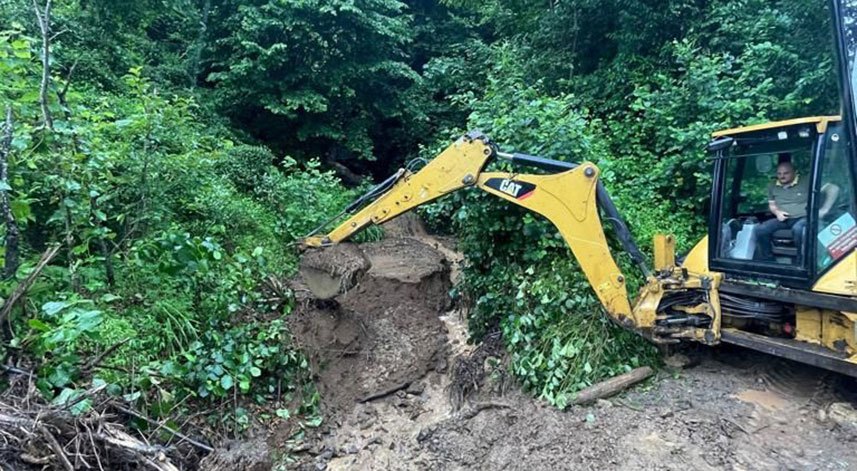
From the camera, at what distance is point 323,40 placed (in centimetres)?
1043

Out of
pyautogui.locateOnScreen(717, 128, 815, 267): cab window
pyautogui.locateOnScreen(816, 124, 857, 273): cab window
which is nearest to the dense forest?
pyautogui.locateOnScreen(717, 128, 815, 267): cab window

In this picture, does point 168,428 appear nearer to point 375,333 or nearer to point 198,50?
point 375,333

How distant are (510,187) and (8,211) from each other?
364 cm

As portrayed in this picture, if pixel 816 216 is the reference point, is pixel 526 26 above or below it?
above

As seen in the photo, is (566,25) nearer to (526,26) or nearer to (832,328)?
(526,26)

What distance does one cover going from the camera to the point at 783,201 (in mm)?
3898

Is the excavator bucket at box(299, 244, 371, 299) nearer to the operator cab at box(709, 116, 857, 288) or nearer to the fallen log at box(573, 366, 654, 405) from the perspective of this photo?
the fallen log at box(573, 366, 654, 405)

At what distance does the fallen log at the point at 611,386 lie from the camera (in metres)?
3.97

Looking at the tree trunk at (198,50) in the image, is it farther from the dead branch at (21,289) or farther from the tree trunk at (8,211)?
the dead branch at (21,289)

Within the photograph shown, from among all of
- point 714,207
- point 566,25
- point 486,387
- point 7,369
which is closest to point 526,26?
point 566,25

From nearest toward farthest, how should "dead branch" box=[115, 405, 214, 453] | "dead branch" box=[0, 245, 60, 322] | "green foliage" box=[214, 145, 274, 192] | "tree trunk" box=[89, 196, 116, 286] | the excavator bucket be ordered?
"dead branch" box=[0, 245, 60, 322] < "dead branch" box=[115, 405, 214, 453] < "tree trunk" box=[89, 196, 116, 286] < the excavator bucket < "green foliage" box=[214, 145, 274, 192]

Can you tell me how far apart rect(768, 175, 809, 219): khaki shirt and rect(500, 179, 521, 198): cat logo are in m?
2.01

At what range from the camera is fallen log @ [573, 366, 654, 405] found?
13.0 ft

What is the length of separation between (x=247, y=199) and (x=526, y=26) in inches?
327
